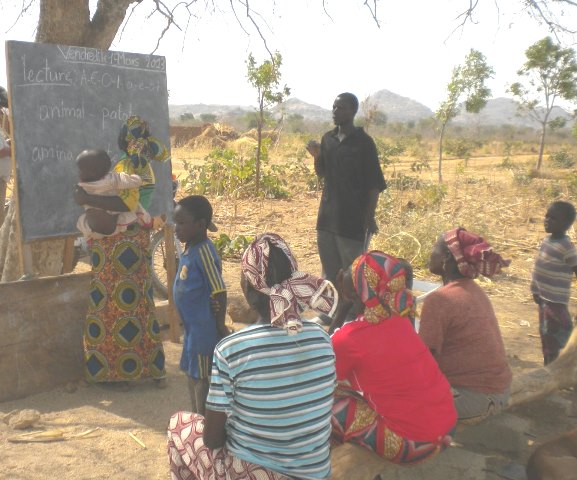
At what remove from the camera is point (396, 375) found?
279 centimetres

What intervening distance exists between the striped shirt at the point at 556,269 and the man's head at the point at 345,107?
1691 mm

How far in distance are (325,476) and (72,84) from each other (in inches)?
133

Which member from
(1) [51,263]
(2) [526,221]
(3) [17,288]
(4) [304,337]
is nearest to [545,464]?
(4) [304,337]

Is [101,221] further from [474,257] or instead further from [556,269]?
[556,269]

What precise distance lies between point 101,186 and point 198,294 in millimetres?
1090

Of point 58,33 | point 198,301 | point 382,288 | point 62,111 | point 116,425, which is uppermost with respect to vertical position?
point 58,33

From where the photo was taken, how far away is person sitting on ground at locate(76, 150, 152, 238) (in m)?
4.14

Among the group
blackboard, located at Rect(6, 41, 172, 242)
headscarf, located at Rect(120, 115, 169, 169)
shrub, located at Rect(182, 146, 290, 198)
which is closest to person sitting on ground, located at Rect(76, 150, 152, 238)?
headscarf, located at Rect(120, 115, 169, 169)

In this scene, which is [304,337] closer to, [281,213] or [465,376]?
[465,376]

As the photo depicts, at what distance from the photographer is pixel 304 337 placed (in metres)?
2.36

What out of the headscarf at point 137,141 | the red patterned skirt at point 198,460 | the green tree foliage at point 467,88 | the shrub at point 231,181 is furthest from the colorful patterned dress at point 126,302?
the green tree foliage at point 467,88

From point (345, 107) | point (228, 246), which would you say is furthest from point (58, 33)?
point (228, 246)

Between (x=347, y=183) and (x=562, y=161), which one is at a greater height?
(x=347, y=183)

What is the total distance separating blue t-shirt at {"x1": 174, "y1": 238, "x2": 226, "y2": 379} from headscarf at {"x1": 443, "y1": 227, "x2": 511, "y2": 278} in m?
1.22
